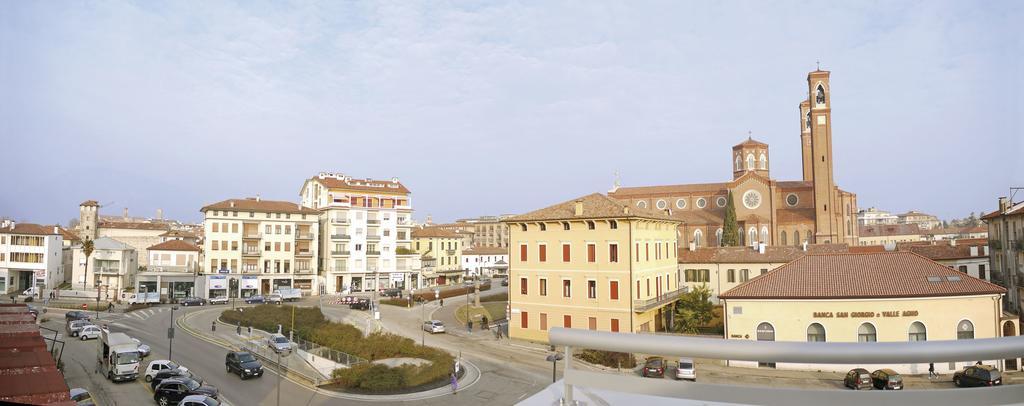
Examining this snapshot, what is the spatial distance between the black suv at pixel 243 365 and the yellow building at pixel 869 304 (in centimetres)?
1981

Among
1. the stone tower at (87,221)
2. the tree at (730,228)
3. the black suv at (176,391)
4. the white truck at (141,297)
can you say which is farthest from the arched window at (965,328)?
the stone tower at (87,221)

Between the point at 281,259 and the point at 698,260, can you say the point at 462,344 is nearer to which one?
the point at 698,260

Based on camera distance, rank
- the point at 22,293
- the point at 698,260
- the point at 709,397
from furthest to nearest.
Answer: the point at 22,293 < the point at 698,260 < the point at 709,397

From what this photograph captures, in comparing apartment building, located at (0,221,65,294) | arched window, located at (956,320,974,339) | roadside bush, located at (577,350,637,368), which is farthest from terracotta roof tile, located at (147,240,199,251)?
roadside bush, located at (577,350,637,368)

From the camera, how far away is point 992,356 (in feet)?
7.41

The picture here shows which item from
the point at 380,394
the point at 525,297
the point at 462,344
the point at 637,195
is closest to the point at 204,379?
the point at 380,394

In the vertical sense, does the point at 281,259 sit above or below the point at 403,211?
below

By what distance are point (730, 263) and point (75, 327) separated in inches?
1591

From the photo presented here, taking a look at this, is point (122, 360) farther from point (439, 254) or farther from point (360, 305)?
point (439, 254)

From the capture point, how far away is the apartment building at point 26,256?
2052 inches

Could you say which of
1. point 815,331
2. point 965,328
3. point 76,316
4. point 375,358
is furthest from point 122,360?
point 965,328

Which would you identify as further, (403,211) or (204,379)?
(403,211)

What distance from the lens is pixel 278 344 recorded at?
27938 mm

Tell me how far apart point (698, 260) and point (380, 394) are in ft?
87.0
